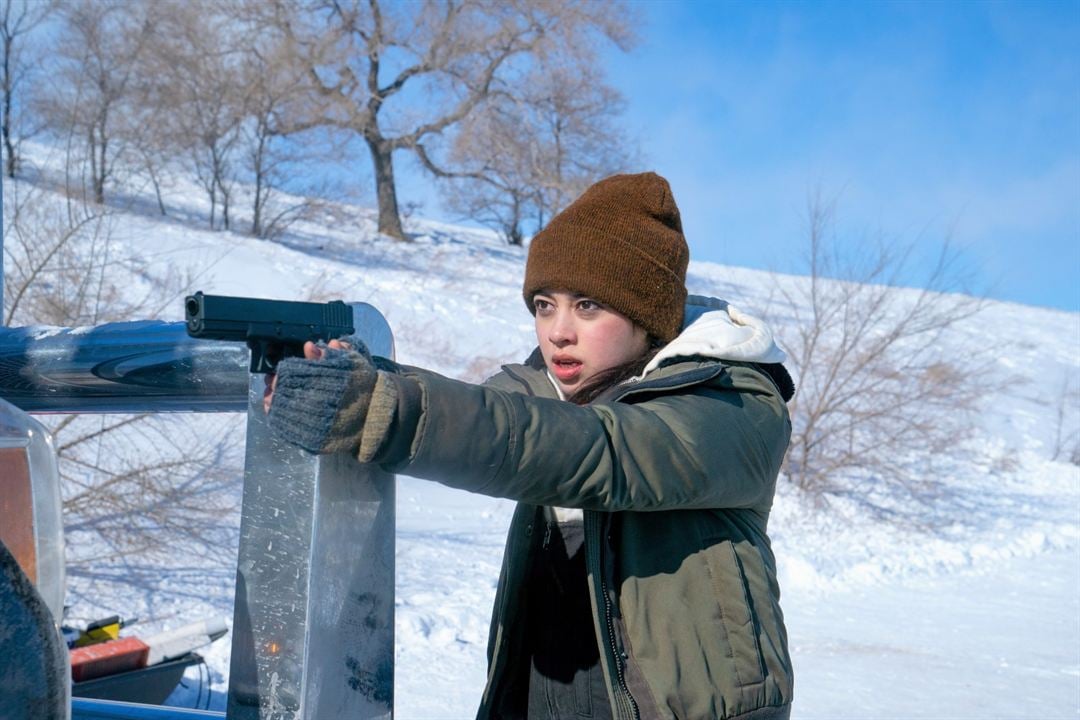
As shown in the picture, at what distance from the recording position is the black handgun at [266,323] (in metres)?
1.28

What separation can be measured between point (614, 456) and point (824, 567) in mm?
7133

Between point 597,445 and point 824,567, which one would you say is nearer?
point 597,445

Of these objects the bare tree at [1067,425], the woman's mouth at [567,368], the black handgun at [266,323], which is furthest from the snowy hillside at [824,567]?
the black handgun at [266,323]

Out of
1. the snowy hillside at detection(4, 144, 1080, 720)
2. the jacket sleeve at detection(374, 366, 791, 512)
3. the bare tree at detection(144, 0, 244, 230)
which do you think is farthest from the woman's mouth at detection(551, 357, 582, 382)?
the bare tree at detection(144, 0, 244, 230)

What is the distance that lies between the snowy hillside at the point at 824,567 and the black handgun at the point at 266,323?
11.4ft

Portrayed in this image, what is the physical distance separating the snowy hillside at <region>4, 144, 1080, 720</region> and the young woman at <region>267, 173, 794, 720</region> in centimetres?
288

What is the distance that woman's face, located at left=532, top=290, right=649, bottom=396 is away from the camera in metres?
1.94

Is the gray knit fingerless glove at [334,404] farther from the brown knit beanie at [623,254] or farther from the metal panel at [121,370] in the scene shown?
the brown knit beanie at [623,254]

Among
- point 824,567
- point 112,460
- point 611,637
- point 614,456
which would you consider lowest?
point 824,567

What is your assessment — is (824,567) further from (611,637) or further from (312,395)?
(312,395)

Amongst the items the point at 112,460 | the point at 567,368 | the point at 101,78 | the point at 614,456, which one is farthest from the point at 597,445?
the point at 101,78

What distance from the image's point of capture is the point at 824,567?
809cm

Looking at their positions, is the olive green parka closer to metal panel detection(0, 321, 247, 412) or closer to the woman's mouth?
the woman's mouth

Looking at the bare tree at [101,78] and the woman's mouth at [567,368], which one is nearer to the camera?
the woman's mouth at [567,368]
